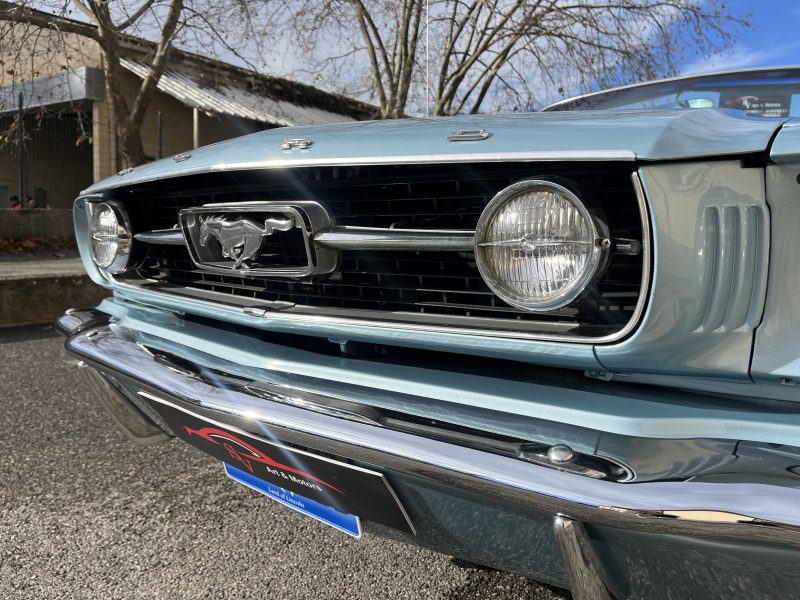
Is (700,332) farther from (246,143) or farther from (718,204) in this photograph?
(246,143)

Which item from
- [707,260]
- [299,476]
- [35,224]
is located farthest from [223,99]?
[707,260]

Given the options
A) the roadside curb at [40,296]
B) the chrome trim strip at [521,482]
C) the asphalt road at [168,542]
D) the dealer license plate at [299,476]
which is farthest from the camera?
the roadside curb at [40,296]

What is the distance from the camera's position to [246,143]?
5.50ft

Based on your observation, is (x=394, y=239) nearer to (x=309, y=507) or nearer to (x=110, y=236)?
(x=309, y=507)

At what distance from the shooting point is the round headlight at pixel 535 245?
1.19m

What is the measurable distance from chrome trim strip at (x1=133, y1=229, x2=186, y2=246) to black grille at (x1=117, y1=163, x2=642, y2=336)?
0.46 feet

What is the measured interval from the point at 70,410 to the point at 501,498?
8.91 feet

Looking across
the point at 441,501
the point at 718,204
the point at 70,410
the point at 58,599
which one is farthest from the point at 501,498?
the point at 70,410

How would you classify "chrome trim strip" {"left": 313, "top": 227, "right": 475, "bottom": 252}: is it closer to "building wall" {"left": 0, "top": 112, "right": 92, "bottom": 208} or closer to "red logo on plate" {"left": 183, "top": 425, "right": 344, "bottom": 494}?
"red logo on plate" {"left": 183, "top": 425, "right": 344, "bottom": 494}

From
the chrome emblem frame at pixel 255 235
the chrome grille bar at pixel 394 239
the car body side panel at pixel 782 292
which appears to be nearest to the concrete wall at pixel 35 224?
the chrome emblem frame at pixel 255 235

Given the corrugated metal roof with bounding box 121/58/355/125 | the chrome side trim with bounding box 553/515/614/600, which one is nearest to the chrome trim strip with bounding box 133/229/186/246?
the chrome side trim with bounding box 553/515/614/600

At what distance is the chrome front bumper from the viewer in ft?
3.09

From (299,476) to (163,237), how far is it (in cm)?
93

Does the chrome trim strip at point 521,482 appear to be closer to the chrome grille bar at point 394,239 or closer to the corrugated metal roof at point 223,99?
the chrome grille bar at point 394,239
